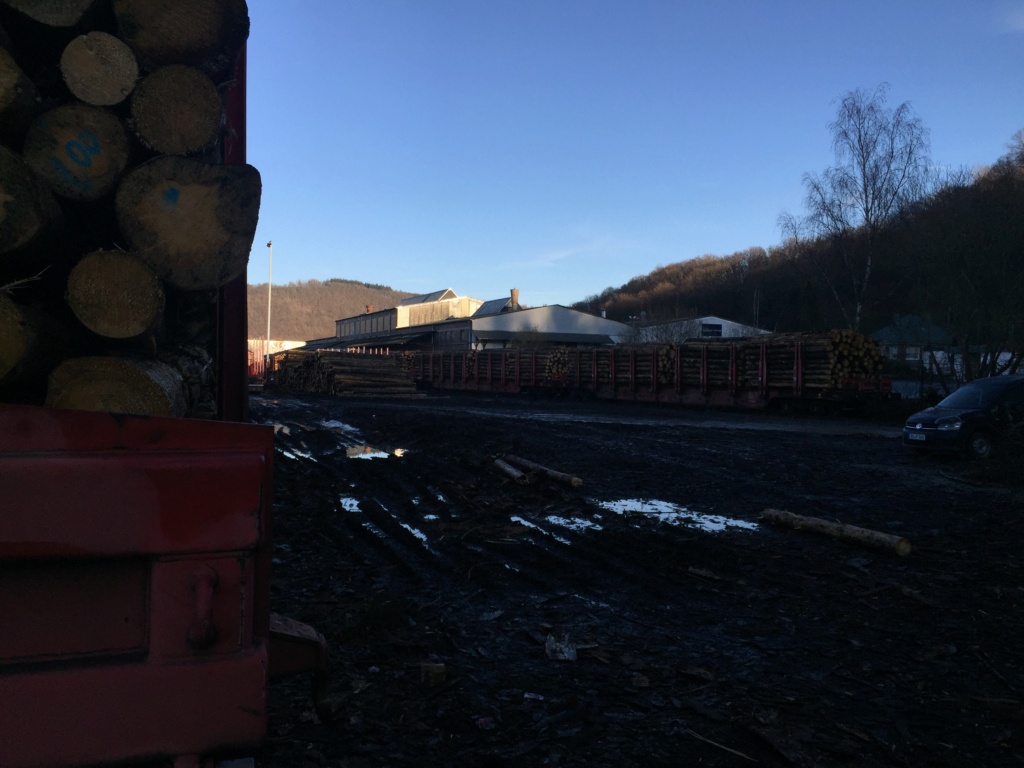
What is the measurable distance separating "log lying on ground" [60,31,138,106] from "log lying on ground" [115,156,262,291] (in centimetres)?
37

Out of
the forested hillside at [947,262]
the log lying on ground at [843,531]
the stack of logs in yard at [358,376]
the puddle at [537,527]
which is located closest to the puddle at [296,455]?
the puddle at [537,527]

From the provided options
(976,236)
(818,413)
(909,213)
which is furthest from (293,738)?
(909,213)

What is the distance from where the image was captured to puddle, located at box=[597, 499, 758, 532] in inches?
277

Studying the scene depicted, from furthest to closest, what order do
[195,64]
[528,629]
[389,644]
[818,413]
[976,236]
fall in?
[976,236], [818,413], [528,629], [389,644], [195,64]

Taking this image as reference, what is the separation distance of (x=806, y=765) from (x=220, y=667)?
237cm

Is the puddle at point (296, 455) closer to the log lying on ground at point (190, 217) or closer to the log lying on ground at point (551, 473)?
the log lying on ground at point (551, 473)

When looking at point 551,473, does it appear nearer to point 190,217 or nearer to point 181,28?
point 190,217

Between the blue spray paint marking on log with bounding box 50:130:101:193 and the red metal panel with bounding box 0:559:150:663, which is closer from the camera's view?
the red metal panel with bounding box 0:559:150:663

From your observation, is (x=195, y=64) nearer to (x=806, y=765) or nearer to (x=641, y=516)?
(x=806, y=765)

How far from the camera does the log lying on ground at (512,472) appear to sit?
905 cm

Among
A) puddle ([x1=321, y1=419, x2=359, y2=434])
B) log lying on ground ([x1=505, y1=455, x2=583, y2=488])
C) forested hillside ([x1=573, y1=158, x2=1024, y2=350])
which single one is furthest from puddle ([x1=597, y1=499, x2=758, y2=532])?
forested hillside ([x1=573, y1=158, x2=1024, y2=350])

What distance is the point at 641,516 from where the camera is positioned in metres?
7.32

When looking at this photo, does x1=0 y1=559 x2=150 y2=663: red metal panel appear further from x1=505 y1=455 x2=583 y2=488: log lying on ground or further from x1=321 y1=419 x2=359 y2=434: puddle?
x1=321 y1=419 x2=359 y2=434: puddle

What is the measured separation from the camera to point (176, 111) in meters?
2.99
